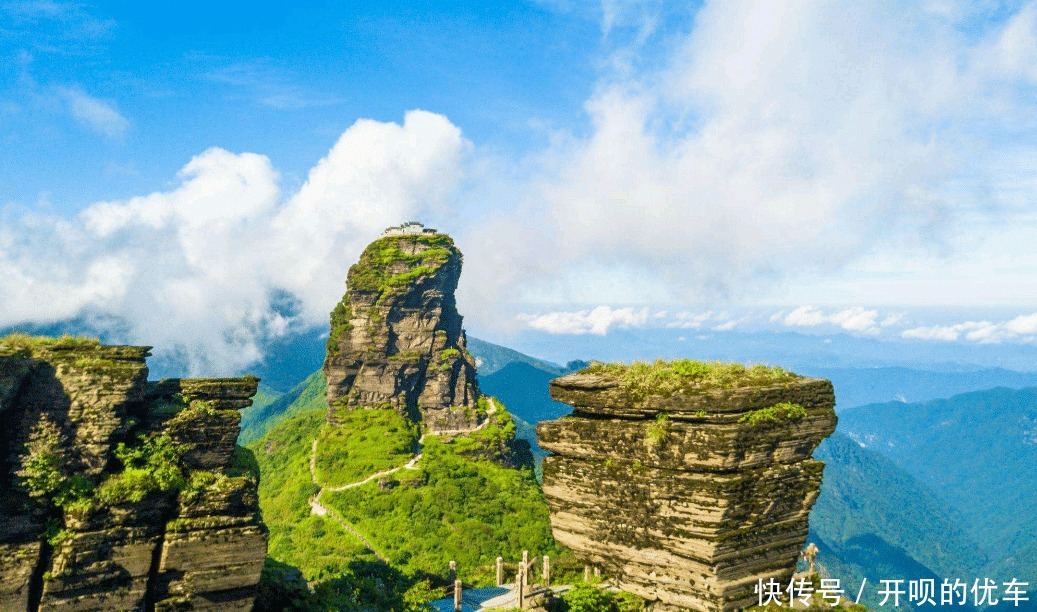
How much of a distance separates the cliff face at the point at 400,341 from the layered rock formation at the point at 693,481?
69.7m

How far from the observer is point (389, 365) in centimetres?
8269

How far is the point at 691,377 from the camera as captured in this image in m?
14.6

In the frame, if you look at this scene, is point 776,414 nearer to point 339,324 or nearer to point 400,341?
point 400,341

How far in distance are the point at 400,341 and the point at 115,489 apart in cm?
6216

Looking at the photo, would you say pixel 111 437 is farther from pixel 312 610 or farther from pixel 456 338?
pixel 456 338

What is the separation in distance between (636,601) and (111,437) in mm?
18244

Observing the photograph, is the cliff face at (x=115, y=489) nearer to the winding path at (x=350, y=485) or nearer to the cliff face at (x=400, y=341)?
the winding path at (x=350, y=485)

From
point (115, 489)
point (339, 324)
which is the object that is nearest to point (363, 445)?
point (339, 324)

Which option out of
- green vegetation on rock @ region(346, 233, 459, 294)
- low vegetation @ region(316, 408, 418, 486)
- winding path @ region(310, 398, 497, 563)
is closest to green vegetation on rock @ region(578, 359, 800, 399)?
winding path @ region(310, 398, 497, 563)

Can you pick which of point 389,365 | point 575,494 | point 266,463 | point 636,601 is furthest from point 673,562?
→ point 266,463

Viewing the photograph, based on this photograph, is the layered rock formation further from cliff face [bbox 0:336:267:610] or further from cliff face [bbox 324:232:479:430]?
cliff face [bbox 324:232:479:430]

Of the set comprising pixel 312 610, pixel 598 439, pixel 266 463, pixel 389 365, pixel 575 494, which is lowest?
pixel 312 610

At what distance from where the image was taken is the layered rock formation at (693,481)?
44.9 feet

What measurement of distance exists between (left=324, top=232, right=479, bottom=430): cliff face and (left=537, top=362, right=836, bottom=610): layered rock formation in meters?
69.7
